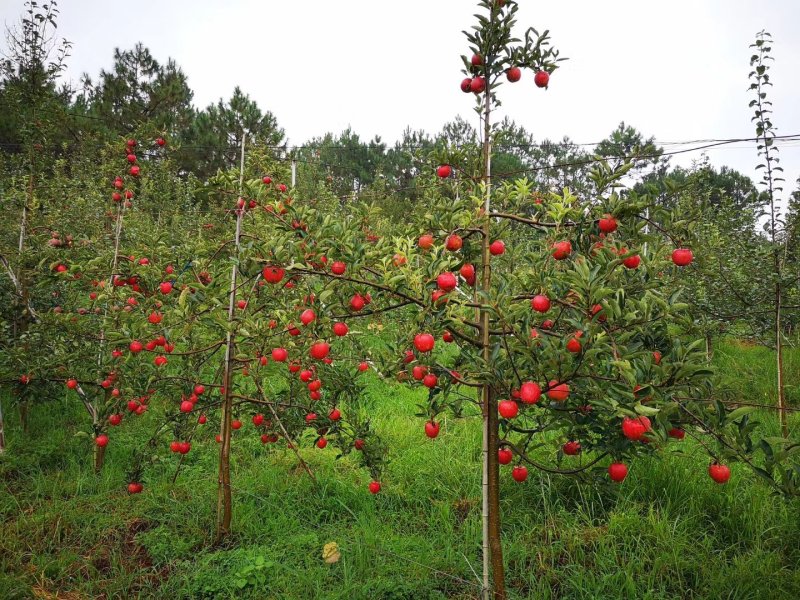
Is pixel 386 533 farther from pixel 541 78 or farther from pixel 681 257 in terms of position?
pixel 541 78

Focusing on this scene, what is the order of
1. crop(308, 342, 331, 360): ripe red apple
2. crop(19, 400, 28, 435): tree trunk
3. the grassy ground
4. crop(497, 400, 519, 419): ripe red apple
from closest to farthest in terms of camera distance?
1. crop(497, 400, 519, 419): ripe red apple
2. crop(308, 342, 331, 360): ripe red apple
3. the grassy ground
4. crop(19, 400, 28, 435): tree trunk

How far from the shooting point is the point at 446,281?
162cm

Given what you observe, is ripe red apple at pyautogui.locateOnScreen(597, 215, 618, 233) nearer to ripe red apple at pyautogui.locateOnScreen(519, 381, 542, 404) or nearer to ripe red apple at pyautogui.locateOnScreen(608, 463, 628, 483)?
ripe red apple at pyautogui.locateOnScreen(519, 381, 542, 404)

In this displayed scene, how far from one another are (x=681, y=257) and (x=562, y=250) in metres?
0.39

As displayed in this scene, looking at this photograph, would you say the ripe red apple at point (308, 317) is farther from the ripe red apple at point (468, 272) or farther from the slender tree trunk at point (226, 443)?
the slender tree trunk at point (226, 443)

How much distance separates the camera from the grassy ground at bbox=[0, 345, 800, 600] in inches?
93.7

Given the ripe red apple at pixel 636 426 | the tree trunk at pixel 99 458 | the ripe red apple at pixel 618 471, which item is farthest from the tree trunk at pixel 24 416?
the ripe red apple at pixel 636 426

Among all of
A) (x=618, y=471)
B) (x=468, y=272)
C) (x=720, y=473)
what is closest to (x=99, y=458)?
(x=468, y=272)

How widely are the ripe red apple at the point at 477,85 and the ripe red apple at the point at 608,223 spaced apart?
780mm

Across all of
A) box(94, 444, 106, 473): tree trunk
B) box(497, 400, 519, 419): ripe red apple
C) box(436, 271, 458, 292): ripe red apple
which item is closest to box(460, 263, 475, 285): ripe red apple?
box(436, 271, 458, 292): ripe red apple

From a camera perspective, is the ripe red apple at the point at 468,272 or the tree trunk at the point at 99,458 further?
the tree trunk at the point at 99,458

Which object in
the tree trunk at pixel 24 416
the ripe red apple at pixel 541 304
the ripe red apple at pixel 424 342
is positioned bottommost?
the tree trunk at pixel 24 416

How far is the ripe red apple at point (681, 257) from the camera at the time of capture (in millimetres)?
A: 1586

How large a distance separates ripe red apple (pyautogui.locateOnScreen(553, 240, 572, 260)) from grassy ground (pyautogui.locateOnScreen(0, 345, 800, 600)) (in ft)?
3.45
